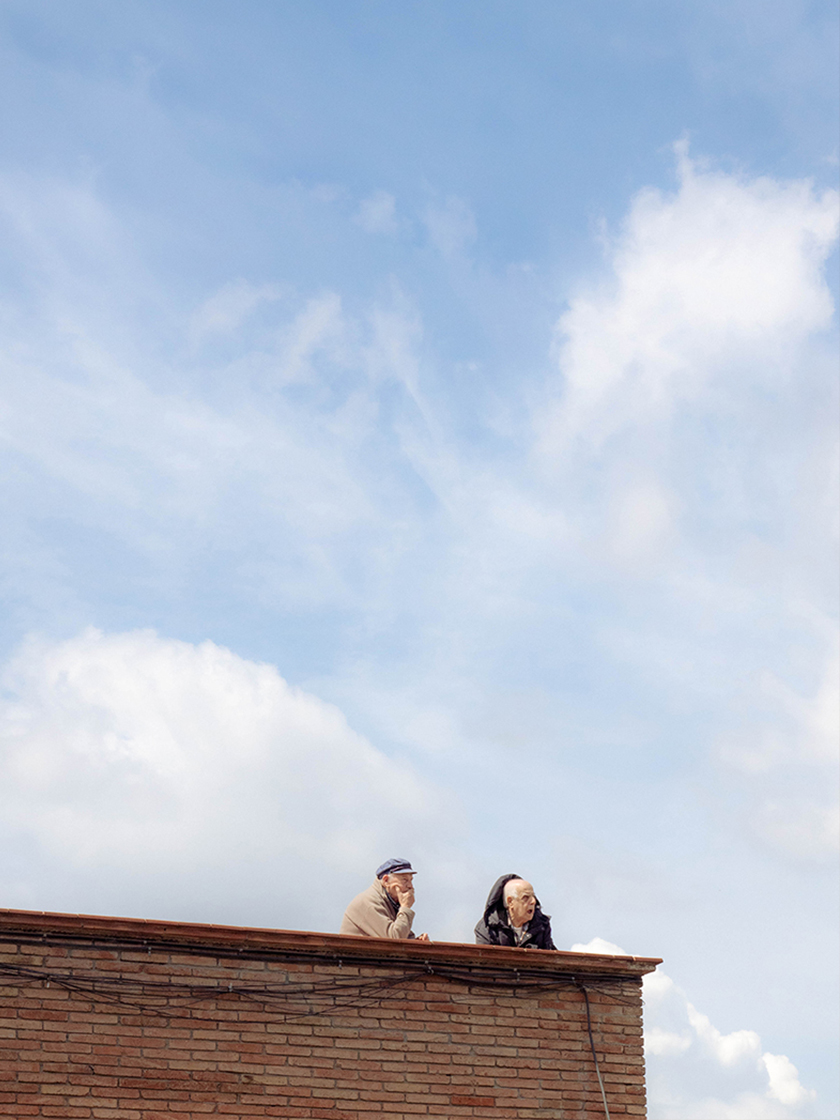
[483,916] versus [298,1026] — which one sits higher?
[483,916]

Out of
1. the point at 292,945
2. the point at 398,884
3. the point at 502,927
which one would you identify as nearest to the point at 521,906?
the point at 502,927

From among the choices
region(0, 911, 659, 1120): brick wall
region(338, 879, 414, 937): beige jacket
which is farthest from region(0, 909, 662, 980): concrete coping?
region(338, 879, 414, 937): beige jacket

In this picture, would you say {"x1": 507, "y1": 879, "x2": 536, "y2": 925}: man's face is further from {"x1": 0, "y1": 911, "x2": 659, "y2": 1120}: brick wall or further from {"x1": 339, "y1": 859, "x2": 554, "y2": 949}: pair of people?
{"x1": 0, "y1": 911, "x2": 659, "y2": 1120}: brick wall

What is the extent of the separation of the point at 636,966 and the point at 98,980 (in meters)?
4.14

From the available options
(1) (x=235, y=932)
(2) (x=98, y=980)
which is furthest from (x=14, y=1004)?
(1) (x=235, y=932)

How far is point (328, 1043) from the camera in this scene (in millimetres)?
9117

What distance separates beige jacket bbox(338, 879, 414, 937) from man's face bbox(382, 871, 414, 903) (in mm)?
41

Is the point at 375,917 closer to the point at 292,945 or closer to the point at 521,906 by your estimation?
the point at 292,945

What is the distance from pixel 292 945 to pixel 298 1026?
1.88ft

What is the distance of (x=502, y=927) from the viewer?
1005 centimetres

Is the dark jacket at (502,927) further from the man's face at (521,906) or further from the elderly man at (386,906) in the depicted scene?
the elderly man at (386,906)

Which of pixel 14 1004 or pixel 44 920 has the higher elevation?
pixel 44 920

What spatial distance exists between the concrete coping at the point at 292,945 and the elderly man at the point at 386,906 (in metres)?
0.42

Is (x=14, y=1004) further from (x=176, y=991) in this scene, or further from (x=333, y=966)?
(x=333, y=966)
